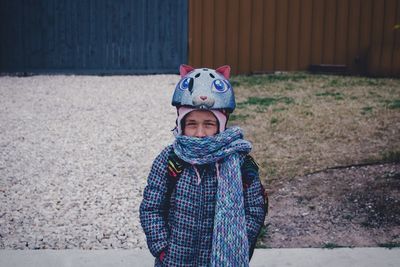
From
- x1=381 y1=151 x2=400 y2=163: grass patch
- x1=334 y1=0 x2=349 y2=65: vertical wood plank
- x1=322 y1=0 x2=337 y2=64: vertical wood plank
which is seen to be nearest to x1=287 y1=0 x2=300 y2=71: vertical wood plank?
x1=322 y1=0 x2=337 y2=64: vertical wood plank

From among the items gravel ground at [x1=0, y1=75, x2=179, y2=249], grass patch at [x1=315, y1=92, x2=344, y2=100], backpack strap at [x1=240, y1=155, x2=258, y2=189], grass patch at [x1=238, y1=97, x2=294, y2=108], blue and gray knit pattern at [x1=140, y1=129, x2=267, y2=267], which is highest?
backpack strap at [x1=240, y1=155, x2=258, y2=189]

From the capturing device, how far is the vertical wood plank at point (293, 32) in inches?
509

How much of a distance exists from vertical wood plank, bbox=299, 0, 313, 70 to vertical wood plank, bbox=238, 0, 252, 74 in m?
1.15

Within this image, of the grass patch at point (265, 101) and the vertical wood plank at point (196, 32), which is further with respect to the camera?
the vertical wood plank at point (196, 32)

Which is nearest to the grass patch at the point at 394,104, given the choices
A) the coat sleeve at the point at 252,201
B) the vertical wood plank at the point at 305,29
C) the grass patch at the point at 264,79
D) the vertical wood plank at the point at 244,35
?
the grass patch at the point at 264,79

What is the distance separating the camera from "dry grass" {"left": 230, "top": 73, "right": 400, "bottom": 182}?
243 inches

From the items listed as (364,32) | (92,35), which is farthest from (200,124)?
(364,32)

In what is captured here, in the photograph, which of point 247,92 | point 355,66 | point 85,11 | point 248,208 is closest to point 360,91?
point 247,92

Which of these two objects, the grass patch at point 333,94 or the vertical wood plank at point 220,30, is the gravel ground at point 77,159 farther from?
the grass patch at point 333,94

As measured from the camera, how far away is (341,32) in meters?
13.1

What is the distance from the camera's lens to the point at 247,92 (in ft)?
A: 34.0

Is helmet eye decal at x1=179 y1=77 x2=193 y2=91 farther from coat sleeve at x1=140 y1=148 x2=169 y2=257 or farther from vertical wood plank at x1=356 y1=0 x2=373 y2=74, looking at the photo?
vertical wood plank at x1=356 y1=0 x2=373 y2=74

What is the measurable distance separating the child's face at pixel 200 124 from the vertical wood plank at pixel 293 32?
10.7 m

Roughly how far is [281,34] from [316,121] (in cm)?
551
